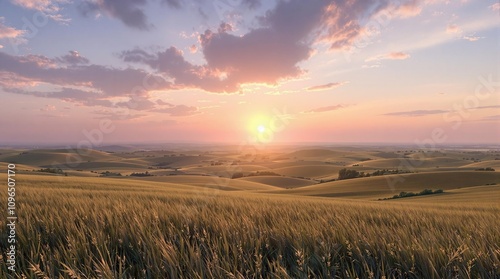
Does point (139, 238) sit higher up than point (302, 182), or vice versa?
point (139, 238)

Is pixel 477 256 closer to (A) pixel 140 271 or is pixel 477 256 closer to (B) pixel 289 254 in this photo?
(B) pixel 289 254

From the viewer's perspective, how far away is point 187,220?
3748 millimetres

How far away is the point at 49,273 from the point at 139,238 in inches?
33.8

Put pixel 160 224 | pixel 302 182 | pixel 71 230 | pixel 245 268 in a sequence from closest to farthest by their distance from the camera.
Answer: pixel 245 268 → pixel 71 230 → pixel 160 224 → pixel 302 182

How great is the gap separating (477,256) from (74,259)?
3249mm

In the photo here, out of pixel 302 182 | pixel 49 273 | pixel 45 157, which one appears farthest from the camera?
pixel 45 157

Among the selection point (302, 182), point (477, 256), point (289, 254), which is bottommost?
point (302, 182)

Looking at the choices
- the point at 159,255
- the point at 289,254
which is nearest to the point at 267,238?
the point at 289,254

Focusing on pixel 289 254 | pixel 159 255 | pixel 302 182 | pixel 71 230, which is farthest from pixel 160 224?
pixel 302 182

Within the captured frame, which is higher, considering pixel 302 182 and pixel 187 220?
pixel 187 220

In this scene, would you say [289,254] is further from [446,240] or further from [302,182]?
[302,182]

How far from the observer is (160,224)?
3.71 meters

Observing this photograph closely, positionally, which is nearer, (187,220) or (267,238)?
(267,238)

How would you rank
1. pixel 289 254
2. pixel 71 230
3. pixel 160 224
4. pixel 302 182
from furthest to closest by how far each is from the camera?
pixel 302 182 → pixel 160 224 → pixel 71 230 → pixel 289 254
